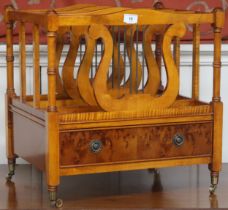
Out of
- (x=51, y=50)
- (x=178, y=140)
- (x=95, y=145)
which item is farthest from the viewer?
(x=178, y=140)

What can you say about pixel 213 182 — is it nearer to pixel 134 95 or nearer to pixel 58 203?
pixel 134 95

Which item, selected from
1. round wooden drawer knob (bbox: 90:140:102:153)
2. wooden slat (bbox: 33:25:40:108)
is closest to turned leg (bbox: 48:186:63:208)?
round wooden drawer knob (bbox: 90:140:102:153)

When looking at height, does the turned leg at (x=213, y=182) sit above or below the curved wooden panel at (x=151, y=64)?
below

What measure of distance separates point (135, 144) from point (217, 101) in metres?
0.30

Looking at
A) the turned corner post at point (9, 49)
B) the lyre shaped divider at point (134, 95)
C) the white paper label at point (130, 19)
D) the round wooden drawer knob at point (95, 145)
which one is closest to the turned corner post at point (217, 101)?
the lyre shaped divider at point (134, 95)

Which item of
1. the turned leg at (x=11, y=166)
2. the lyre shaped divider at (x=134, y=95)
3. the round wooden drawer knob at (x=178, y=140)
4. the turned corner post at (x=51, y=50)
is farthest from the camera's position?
the turned leg at (x=11, y=166)

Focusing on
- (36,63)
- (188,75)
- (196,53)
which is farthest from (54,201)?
(188,75)

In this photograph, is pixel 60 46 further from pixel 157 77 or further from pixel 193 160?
pixel 193 160

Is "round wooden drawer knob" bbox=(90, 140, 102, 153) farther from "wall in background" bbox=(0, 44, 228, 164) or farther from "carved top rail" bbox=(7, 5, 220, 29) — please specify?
"wall in background" bbox=(0, 44, 228, 164)

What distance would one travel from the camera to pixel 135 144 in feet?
7.24

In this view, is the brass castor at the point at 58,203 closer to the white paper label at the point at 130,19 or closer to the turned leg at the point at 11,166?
the turned leg at the point at 11,166

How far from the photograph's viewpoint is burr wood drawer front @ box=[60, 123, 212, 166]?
214 cm

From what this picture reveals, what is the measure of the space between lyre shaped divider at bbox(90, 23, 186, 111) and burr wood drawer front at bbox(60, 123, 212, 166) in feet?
0.24

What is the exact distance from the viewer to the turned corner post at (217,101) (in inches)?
86.8
